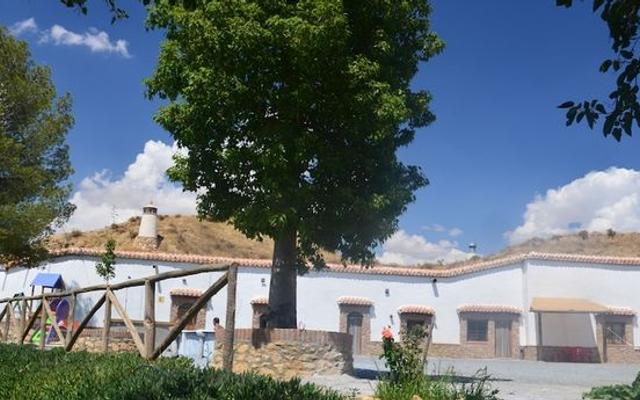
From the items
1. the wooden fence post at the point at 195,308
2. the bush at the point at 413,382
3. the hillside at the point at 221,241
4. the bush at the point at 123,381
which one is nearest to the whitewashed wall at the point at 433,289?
the hillside at the point at 221,241

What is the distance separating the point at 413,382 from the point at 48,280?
2615 cm

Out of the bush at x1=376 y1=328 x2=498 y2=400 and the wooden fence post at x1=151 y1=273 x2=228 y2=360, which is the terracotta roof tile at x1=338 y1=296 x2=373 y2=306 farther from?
the wooden fence post at x1=151 y1=273 x2=228 y2=360

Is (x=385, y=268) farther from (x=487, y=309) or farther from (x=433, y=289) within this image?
(x=487, y=309)

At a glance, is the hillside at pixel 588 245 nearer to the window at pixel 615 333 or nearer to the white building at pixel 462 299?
the white building at pixel 462 299

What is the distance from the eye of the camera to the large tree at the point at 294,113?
13984mm

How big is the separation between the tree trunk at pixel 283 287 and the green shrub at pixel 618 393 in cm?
699

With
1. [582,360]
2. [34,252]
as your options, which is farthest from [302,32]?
[582,360]

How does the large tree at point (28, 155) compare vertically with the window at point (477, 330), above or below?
above

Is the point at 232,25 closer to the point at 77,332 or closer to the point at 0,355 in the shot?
the point at 77,332

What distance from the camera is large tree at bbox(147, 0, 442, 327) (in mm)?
13984

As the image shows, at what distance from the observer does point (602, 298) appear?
111 feet

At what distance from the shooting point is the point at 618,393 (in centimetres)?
1048

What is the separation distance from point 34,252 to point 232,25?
54.6ft

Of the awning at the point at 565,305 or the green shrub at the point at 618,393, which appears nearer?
the green shrub at the point at 618,393
